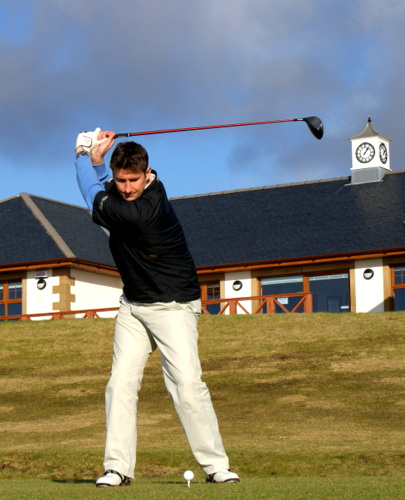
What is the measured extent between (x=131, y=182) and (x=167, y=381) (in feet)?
4.79

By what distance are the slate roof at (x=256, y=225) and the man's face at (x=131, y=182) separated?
89.5 feet

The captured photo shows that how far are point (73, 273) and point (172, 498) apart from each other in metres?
30.0

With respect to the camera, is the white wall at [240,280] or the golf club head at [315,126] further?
the white wall at [240,280]

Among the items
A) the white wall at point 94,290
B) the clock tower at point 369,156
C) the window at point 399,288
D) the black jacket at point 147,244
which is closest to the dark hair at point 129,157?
the black jacket at point 147,244

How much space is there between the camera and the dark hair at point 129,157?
697 centimetres

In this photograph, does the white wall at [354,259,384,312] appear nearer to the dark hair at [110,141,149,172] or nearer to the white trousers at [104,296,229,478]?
the white trousers at [104,296,229,478]

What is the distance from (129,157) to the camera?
22.9ft

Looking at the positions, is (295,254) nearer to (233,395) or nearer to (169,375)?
(233,395)

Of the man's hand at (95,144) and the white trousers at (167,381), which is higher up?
the man's hand at (95,144)

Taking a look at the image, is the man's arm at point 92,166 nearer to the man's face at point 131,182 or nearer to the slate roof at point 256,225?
the man's face at point 131,182

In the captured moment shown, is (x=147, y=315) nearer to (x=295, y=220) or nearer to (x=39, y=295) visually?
(x=39, y=295)

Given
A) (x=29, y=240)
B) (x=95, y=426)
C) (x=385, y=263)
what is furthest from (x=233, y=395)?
(x=29, y=240)

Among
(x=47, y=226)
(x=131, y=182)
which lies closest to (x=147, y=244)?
(x=131, y=182)

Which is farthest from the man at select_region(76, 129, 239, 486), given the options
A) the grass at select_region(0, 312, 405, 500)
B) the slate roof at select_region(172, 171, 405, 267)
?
the slate roof at select_region(172, 171, 405, 267)
